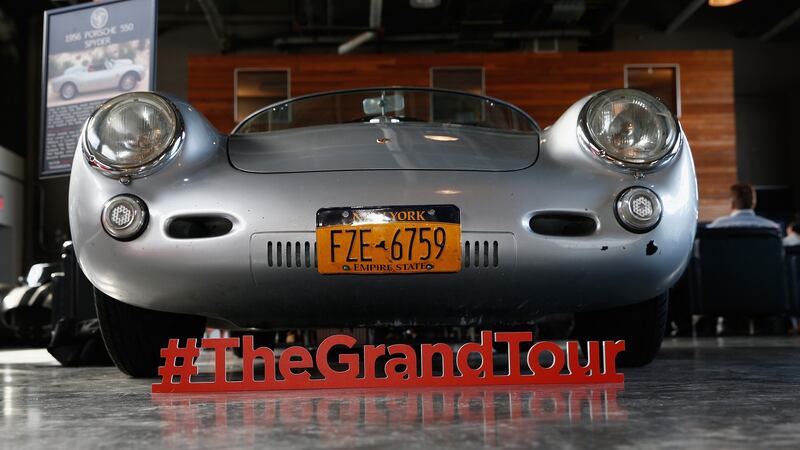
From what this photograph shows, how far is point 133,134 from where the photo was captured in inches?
89.4

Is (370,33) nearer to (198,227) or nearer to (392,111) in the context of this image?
(392,111)

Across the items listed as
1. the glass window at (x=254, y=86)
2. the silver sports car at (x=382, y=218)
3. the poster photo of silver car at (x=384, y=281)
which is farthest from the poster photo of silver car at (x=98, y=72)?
the glass window at (x=254, y=86)

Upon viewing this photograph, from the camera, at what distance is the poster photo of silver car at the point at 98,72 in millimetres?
4637

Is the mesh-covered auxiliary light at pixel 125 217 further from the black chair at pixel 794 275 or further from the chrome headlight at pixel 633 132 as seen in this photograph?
the black chair at pixel 794 275

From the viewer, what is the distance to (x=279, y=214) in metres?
2.17

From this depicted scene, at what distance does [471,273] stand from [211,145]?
30.9 inches

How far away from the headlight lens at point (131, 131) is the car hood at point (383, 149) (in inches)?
7.7

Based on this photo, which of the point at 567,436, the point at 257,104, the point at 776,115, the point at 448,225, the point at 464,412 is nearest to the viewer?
the point at 567,436

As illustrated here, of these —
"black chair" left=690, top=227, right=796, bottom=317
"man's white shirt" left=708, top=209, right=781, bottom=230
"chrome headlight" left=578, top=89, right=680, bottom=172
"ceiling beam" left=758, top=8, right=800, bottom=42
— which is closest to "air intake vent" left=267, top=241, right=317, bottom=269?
"chrome headlight" left=578, top=89, right=680, bottom=172

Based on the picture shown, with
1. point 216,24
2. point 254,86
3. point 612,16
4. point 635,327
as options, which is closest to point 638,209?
point 635,327

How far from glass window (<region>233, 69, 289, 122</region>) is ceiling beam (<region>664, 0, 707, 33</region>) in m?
6.62

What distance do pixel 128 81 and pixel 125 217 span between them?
2.59 meters

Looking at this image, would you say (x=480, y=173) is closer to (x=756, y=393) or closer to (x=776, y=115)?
(x=756, y=393)

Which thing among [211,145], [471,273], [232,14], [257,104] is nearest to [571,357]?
[471,273]
